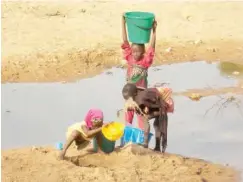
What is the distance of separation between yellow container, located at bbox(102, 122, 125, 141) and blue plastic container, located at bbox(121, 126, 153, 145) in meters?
0.36

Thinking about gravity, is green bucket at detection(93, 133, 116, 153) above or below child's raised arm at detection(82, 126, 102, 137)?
below

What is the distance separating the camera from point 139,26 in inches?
273

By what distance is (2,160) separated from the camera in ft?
20.3

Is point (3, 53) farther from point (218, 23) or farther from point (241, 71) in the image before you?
point (218, 23)

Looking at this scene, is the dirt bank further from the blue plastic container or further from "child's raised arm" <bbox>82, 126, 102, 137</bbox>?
"child's raised arm" <bbox>82, 126, 102, 137</bbox>

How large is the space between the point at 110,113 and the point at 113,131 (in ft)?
5.69

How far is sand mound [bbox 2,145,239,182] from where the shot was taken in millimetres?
5773

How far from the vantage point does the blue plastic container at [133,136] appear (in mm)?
6520

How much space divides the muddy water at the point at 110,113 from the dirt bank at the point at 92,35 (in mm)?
519

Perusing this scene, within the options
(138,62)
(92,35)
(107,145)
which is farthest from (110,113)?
(92,35)

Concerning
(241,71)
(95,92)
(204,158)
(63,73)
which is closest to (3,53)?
(63,73)

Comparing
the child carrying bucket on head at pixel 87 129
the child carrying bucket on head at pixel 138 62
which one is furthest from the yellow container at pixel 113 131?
the child carrying bucket on head at pixel 138 62

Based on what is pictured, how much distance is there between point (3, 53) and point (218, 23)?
4781 mm

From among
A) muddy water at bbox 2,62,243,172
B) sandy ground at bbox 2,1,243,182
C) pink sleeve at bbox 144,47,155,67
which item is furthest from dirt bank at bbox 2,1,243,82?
pink sleeve at bbox 144,47,155,67
